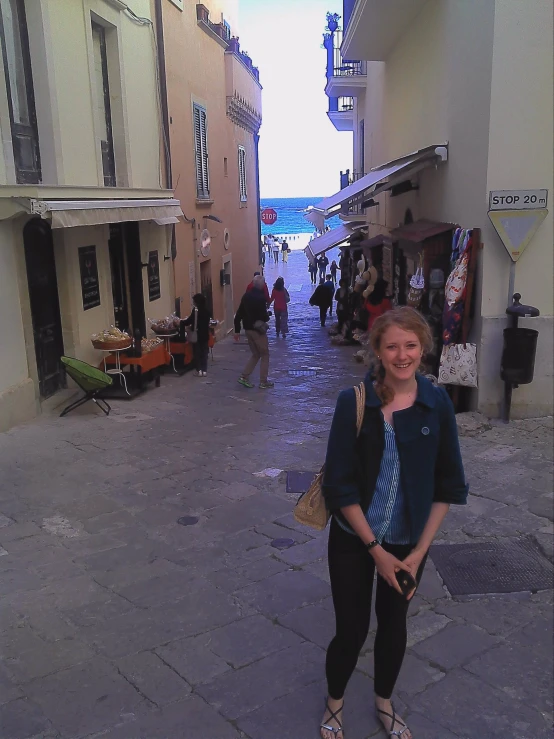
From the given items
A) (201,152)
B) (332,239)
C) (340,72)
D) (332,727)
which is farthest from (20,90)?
(332,239)

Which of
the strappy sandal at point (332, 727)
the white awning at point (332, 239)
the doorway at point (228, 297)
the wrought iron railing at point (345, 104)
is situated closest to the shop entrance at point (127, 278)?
the doorway at point (228, 297)

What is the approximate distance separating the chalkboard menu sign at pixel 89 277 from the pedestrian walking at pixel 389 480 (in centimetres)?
839

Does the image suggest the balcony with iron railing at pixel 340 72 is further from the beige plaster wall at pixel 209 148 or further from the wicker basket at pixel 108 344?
the wicker basket at pixel 108 344

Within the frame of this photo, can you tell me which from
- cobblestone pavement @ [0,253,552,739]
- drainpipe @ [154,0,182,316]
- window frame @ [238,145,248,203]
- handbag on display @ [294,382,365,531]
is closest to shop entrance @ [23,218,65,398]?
cobblestone pavement @ [0,253,552,739]

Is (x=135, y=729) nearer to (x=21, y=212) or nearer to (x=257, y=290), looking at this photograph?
(x=21, y=212)

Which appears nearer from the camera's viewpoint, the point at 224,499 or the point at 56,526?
the point at 56,526

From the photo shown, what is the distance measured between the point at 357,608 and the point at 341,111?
2476 centimetres

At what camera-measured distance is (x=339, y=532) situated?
2766mm

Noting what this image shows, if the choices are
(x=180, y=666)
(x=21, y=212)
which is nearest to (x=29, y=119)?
(x=21, y=212)

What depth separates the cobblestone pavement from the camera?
3148mm

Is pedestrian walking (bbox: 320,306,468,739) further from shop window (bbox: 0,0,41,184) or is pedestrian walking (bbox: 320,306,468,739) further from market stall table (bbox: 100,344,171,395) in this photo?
market stall table (bbox: 100,344,171,395)

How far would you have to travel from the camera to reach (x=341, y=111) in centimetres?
2508

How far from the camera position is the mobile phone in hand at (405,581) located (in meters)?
2.69

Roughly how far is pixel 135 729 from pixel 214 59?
18793 millimetres
